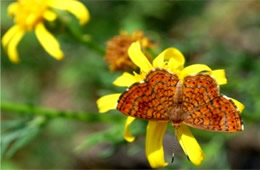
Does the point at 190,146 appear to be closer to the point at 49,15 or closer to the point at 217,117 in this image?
the point at 217,117

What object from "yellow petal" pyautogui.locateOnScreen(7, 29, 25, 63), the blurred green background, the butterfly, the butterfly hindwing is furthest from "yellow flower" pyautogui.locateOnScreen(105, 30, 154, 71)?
the blurred green background

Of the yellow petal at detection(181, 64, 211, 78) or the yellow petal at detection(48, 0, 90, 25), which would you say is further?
the yellow petal at detection(48, 0, 90, 25)

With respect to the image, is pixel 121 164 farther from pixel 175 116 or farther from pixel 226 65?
pixel 175 116

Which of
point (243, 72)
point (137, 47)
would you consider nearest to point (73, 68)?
point (243, 72)

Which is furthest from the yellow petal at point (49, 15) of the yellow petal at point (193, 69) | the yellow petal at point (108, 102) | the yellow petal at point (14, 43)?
the yellow petal at point (193, 69)

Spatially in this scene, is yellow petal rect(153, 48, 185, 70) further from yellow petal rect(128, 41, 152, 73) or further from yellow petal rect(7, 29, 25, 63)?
yellow petal rect(7, 29, 25, 63)

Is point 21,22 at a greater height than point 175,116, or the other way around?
point 21,22
